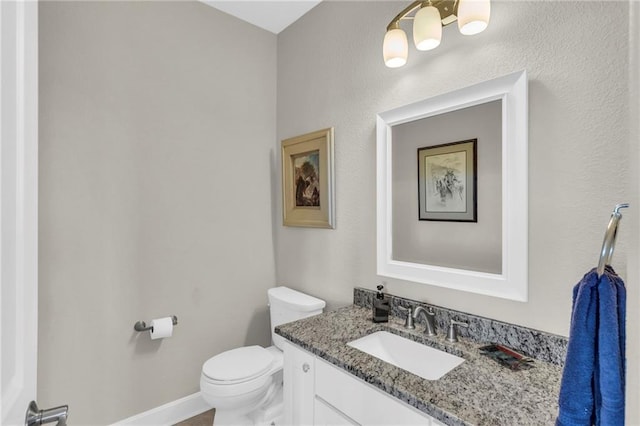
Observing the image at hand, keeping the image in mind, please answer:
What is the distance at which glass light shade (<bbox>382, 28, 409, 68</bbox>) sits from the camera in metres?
1.39

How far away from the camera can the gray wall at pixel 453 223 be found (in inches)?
49.3

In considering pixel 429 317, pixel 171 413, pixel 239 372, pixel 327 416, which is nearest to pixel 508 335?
pixel 429 317

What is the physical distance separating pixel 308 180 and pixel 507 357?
1.39m

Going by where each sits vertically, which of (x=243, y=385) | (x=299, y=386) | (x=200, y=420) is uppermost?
(x=299, y=386)

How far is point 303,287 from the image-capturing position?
2.11m

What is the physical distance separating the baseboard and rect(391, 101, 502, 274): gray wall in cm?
154

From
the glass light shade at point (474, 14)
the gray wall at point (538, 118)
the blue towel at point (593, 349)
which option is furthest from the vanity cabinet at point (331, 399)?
the glass light shade at point (474, 14)

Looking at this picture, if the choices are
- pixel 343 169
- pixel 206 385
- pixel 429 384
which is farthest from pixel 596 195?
pixel 206 385

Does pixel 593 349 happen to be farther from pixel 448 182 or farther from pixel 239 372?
pixel 239 372

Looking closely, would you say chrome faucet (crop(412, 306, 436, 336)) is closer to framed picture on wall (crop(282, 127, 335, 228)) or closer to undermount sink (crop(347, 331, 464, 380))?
undermount sink (crop(347, 331, 464, 380))

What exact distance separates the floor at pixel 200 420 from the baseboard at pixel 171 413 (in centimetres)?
2

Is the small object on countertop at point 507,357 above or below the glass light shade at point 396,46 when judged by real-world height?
below
